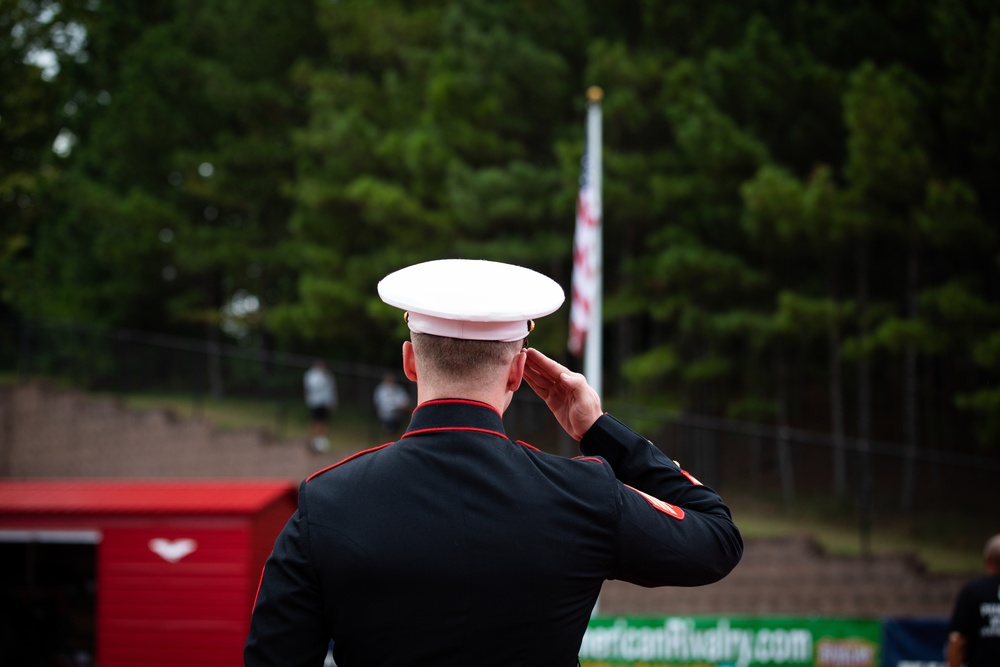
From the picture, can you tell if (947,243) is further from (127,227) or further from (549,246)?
(127,227)

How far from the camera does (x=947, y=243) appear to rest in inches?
709

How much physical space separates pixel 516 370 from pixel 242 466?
17.7 metres

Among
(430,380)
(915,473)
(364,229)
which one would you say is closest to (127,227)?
(364,229)

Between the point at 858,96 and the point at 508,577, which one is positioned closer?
the point at 508,577

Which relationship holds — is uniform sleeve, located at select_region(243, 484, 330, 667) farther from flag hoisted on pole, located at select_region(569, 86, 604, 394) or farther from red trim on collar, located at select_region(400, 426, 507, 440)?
flag hoisted on pole, located at select_region(569, 86, 604, 394)

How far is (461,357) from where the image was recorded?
A: 1881 millimetres

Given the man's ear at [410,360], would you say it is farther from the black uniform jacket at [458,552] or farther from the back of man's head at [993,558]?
the back of man's head at [993,558]

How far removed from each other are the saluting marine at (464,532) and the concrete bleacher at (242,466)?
14.0 meters

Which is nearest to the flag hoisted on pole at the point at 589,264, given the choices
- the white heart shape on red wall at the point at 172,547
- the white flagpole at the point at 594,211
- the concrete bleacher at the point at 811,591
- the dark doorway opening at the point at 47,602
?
the white flagpole at the point at 594,211

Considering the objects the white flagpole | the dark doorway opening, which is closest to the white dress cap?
the dark doorway opening

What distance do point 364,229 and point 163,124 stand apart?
317 inches

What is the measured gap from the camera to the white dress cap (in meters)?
1.83

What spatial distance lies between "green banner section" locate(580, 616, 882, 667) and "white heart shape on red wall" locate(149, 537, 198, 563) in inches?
169

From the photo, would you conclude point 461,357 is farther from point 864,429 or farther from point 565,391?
point 864,429
